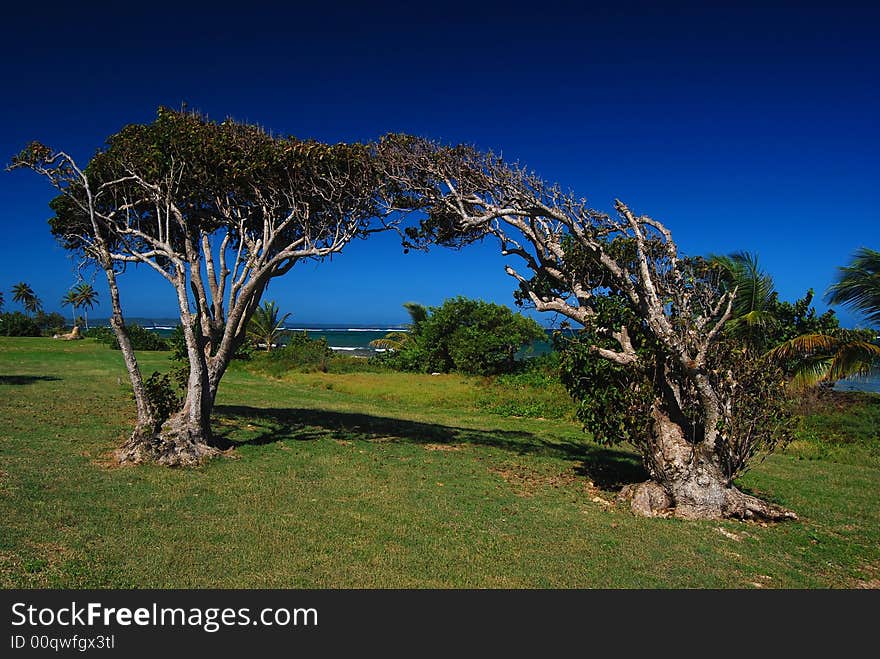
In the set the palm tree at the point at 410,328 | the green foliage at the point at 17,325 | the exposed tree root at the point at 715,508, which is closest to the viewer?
the exposed tree root at the point at 715,508

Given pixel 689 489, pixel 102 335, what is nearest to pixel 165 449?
pixel 689 489

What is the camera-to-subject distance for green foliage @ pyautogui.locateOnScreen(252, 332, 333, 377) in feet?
108

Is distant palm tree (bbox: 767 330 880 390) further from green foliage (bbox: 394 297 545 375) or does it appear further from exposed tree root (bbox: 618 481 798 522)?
green foliage (bbox: 394 297 545 375)

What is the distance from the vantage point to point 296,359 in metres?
34.4

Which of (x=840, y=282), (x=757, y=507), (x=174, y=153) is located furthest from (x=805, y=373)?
(x=174, y=153)

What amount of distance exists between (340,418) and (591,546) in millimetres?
11126

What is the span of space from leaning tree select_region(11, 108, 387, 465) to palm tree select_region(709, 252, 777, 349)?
1257 cm

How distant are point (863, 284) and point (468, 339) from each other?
2030 cm

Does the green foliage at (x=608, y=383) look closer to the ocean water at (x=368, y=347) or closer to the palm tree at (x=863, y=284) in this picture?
the ocean water at (x=368, y=347)

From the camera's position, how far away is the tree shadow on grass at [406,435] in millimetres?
12961

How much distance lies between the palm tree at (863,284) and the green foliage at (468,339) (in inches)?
711

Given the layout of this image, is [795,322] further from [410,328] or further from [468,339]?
[410,328]

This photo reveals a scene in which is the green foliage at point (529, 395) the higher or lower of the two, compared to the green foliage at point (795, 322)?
lower

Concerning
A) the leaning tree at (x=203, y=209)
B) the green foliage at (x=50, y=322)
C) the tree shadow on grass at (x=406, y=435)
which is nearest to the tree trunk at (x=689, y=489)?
the tree shadow on grass at (x=406, y=435)
